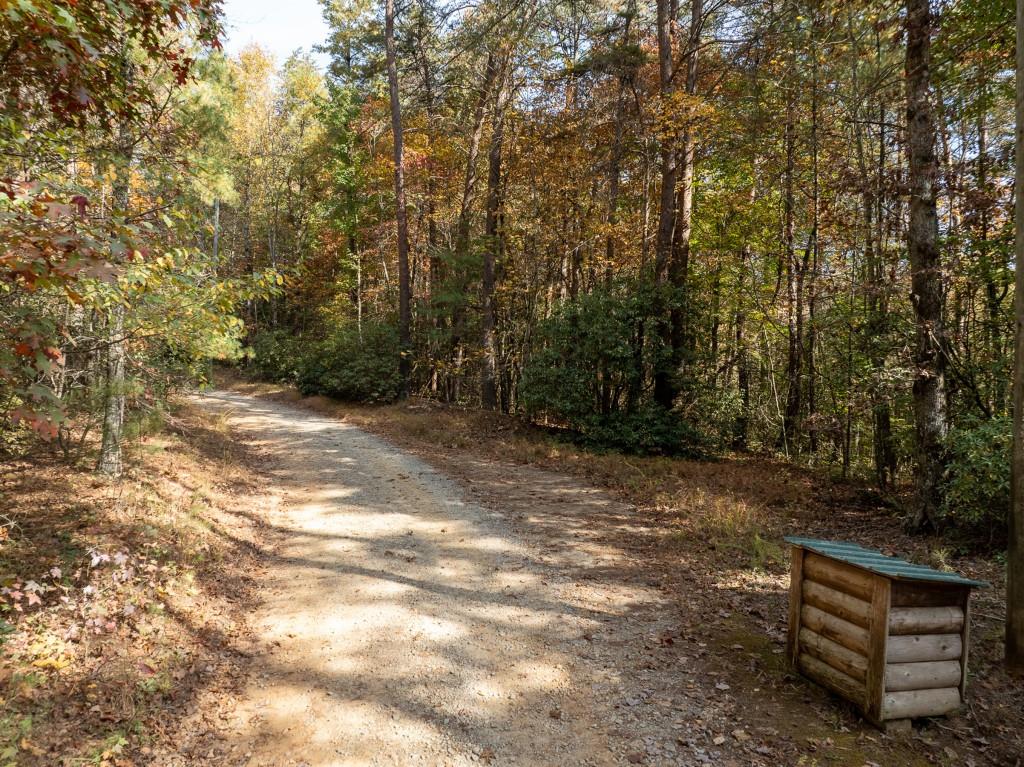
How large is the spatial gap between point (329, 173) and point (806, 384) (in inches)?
967

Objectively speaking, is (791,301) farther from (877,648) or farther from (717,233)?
(877,648)

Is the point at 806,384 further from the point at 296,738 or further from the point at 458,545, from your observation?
the point at 296,738

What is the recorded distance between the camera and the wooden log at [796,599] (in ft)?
15.4

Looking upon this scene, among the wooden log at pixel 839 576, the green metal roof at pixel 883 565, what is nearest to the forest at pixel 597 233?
the green metal roof at pixel 883 565

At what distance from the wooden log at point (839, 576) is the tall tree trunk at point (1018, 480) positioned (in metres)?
1.54

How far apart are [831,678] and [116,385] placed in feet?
28.3

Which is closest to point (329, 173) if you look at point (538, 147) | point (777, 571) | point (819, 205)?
point (538, 147)

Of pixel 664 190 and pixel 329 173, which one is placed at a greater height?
pixel 329 173

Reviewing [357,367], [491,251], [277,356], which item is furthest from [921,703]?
[277,356]

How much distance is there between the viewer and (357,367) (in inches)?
771

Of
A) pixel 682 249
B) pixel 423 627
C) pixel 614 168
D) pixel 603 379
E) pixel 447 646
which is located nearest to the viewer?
pixel 447 646

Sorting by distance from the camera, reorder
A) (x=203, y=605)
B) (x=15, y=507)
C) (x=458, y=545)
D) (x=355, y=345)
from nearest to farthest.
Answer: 1. (x=203, y=605)
2. (x=15, y=507)
3. (x=458, y=545)
4. (x=355, y=345)

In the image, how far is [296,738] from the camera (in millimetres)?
3957

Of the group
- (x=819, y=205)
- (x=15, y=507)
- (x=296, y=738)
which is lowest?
(x=296, y=738)
